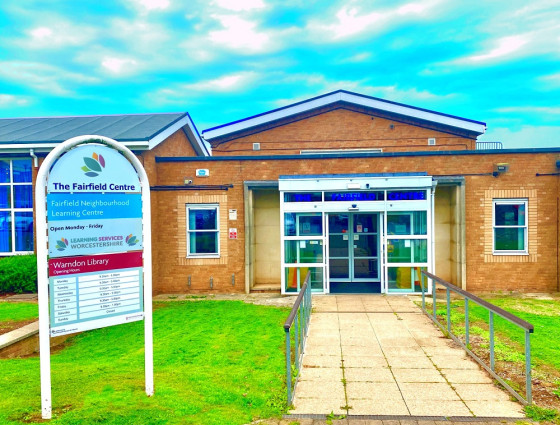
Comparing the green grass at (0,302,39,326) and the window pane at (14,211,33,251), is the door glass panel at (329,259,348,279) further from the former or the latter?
the window pane at (14,211,33,251)

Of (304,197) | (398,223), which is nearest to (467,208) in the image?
(398,223)

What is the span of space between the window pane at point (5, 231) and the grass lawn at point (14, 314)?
302 centimetres

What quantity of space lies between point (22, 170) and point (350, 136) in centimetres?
1105

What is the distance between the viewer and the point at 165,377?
5672 mm

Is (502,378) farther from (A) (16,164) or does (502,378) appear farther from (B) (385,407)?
(A) (16,164)

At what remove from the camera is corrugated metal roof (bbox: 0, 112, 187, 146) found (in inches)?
488

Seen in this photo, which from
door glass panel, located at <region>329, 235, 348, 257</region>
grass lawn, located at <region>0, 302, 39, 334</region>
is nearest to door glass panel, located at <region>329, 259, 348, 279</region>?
door glass panel, located at <region>329, 235, 348, 257</region>

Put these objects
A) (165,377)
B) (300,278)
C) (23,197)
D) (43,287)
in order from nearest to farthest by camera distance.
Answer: (43,287), (165,377), (300,278), (23,197)

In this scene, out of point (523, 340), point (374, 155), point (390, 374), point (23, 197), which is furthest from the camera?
point (23, 197)

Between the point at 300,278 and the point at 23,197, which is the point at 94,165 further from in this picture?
the point at 23,197

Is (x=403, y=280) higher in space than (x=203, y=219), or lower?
lower

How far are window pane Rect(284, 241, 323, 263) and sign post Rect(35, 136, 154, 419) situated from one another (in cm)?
695

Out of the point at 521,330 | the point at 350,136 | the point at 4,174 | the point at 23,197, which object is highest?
the point at 350,136

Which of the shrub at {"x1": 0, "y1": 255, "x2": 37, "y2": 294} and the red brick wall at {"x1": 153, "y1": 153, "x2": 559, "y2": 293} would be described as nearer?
the shrub at {"x1": 0, "y1": 255, "x2": 37, "y2": 294}
